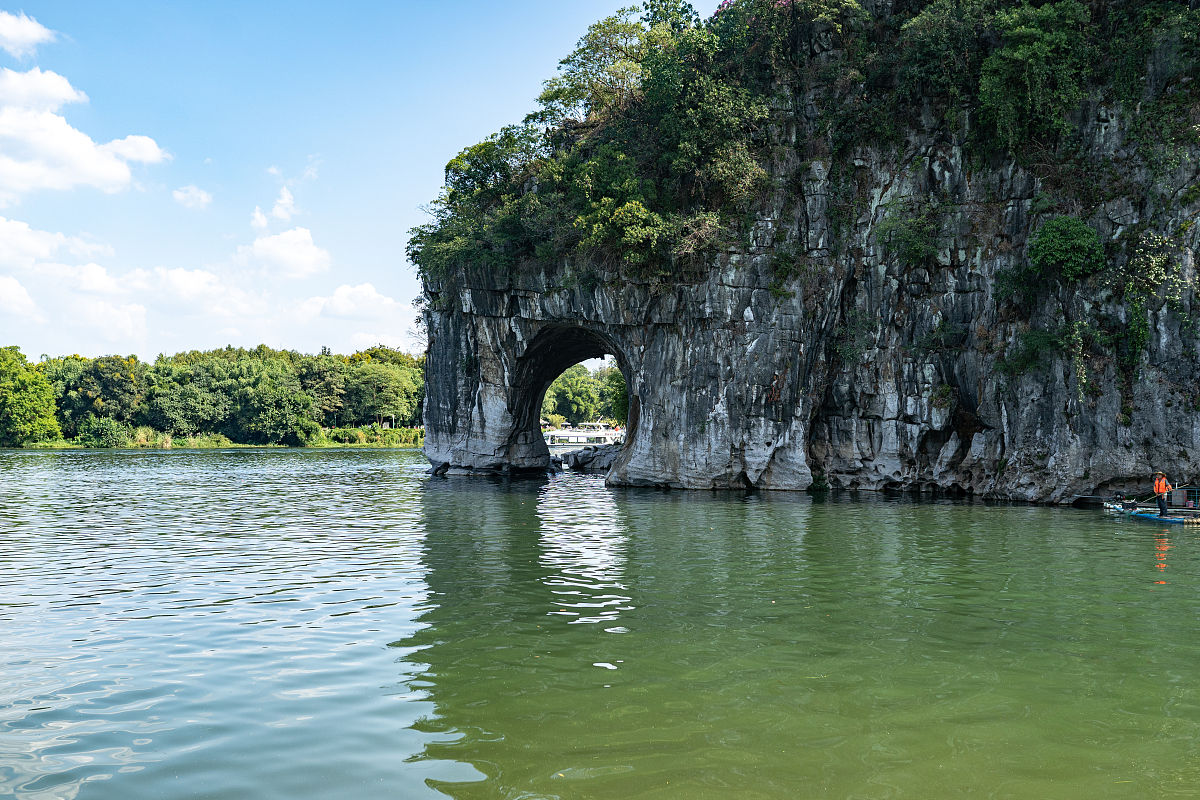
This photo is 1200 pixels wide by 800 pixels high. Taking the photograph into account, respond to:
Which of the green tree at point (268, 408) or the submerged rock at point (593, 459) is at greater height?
the green tree at point (268, 408)

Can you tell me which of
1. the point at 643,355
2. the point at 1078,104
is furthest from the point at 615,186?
the point at 1078,104

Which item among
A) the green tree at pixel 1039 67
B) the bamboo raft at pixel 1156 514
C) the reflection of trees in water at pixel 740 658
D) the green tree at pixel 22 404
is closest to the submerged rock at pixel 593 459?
the green tree at pixel 1039 67

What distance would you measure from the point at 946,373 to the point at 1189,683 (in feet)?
73.7

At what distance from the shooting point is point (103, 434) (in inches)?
2835

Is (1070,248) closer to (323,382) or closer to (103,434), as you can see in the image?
(323,382)

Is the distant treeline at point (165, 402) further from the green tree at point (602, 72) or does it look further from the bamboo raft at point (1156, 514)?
the bamboo raft at point (1156, 514)

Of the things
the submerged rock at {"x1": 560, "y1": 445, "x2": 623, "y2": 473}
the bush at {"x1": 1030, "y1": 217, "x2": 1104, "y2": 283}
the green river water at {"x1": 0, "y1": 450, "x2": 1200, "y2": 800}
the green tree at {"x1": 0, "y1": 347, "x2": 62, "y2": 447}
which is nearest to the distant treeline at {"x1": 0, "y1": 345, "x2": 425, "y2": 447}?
the green tree at {"x1": 0, "y1": 347, "x2": 62, "y2": 447}

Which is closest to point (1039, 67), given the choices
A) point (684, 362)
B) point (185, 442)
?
point (684, 362)

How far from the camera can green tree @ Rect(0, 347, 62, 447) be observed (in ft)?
233

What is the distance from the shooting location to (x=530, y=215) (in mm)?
32844

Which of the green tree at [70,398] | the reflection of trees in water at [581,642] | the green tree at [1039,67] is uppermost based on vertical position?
the green tree at [1039,67]

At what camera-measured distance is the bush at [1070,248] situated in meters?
23.7

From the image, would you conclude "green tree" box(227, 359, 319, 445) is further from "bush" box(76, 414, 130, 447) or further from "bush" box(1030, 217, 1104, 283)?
"bush" box(1030, 217, 1104, 283)

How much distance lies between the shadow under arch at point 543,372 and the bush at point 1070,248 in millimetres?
15984
